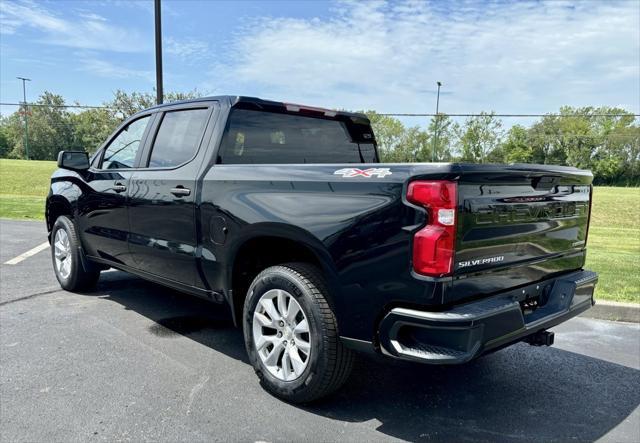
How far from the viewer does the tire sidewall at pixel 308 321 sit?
287cm

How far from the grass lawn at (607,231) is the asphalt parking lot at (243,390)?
1411mm

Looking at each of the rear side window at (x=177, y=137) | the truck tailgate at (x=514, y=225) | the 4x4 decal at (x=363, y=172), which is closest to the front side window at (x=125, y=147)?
the rear side window at (x=177, y=137)

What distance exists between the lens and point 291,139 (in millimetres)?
4094

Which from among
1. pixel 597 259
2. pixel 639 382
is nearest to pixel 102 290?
pixel 639 382

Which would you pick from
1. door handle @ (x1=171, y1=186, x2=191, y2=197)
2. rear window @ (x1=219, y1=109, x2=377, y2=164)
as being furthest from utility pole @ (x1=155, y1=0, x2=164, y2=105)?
door handle @ (x1=171, y1=186, x2=191, y2=197)

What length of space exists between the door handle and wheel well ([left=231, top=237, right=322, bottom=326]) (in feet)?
2.23

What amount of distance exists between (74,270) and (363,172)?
13.1ft

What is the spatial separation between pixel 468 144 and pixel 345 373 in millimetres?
24985

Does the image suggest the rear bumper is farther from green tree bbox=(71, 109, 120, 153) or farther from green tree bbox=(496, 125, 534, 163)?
green tree bbox=(71, 109, 120, 153)

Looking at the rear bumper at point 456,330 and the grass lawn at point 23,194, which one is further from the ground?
the rear bumper at point 456,330

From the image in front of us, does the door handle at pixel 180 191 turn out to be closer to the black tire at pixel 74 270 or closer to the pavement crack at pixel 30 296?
the black tire at pixel 74 270

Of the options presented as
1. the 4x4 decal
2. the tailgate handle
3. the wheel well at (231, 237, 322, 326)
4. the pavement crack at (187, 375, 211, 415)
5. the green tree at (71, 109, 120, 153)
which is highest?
the green tree at (71, 109, 120, 153)

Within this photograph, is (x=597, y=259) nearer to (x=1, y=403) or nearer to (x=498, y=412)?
(x=498, y=412)

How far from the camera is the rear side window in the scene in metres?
3.90
